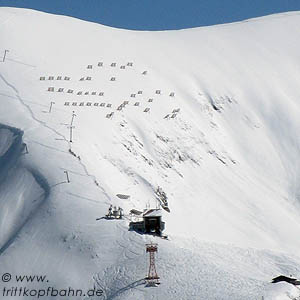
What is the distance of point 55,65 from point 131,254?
4389cm

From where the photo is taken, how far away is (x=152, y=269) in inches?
2434

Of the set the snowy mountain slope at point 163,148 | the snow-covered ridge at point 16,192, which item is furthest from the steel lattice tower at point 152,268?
the snow-covered ridge at point 16,192

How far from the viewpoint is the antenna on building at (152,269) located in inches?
2397

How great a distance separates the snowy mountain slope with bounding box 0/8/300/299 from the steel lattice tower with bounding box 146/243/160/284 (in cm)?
56

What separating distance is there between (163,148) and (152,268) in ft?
Answer: 103

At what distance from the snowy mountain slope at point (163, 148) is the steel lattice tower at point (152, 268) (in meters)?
0.56

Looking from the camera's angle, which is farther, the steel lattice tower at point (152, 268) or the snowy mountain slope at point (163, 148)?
the snowy mountain slope at point (163, 148)

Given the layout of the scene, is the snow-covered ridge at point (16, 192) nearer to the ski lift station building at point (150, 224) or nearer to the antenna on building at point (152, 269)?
the ski lift station building at point (150, 224)

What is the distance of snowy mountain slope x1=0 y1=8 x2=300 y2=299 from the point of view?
64375 millimetres

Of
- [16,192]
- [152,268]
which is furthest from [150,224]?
[16,192]

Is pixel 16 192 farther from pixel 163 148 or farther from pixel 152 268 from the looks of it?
pixel 163 148

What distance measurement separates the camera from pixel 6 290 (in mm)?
62969

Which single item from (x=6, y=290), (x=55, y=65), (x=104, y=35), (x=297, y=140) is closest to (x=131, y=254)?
(x=6, y=290)

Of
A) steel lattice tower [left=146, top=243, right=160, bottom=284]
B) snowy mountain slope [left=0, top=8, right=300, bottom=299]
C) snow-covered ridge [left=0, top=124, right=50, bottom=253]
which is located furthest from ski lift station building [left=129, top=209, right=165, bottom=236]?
snow-covered ridge [left=0, top=124, right=50, bottom=253]
